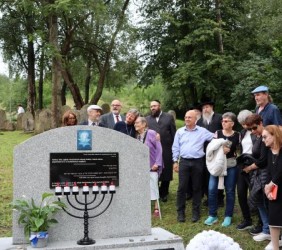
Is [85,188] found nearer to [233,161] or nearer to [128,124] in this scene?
[128,124]

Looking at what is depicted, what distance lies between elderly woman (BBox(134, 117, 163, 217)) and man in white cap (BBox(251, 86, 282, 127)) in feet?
5.79

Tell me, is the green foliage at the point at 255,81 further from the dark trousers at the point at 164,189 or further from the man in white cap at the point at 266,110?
the man in white cap at the point at 266,110

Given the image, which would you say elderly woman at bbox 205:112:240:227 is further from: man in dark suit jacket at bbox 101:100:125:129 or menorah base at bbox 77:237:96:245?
menorah base at bbox 77:237:96:245

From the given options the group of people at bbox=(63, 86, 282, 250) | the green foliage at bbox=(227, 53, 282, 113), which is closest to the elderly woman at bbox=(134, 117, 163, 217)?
the group of people at bbox=(63, 86, 282, 250)

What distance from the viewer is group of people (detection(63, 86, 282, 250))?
4988mm

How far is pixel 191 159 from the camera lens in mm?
6422

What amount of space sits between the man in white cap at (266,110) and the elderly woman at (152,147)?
1763 millimetres

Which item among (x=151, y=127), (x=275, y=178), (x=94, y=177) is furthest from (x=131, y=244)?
(x=151, y=127)

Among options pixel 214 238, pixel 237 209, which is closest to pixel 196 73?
pixel 237 209

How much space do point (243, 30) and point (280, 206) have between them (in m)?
19.1

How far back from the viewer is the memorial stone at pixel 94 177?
4602mm

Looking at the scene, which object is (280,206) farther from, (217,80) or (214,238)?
(217,80)

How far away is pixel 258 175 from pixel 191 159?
1140 mm

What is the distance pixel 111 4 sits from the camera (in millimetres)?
20922
